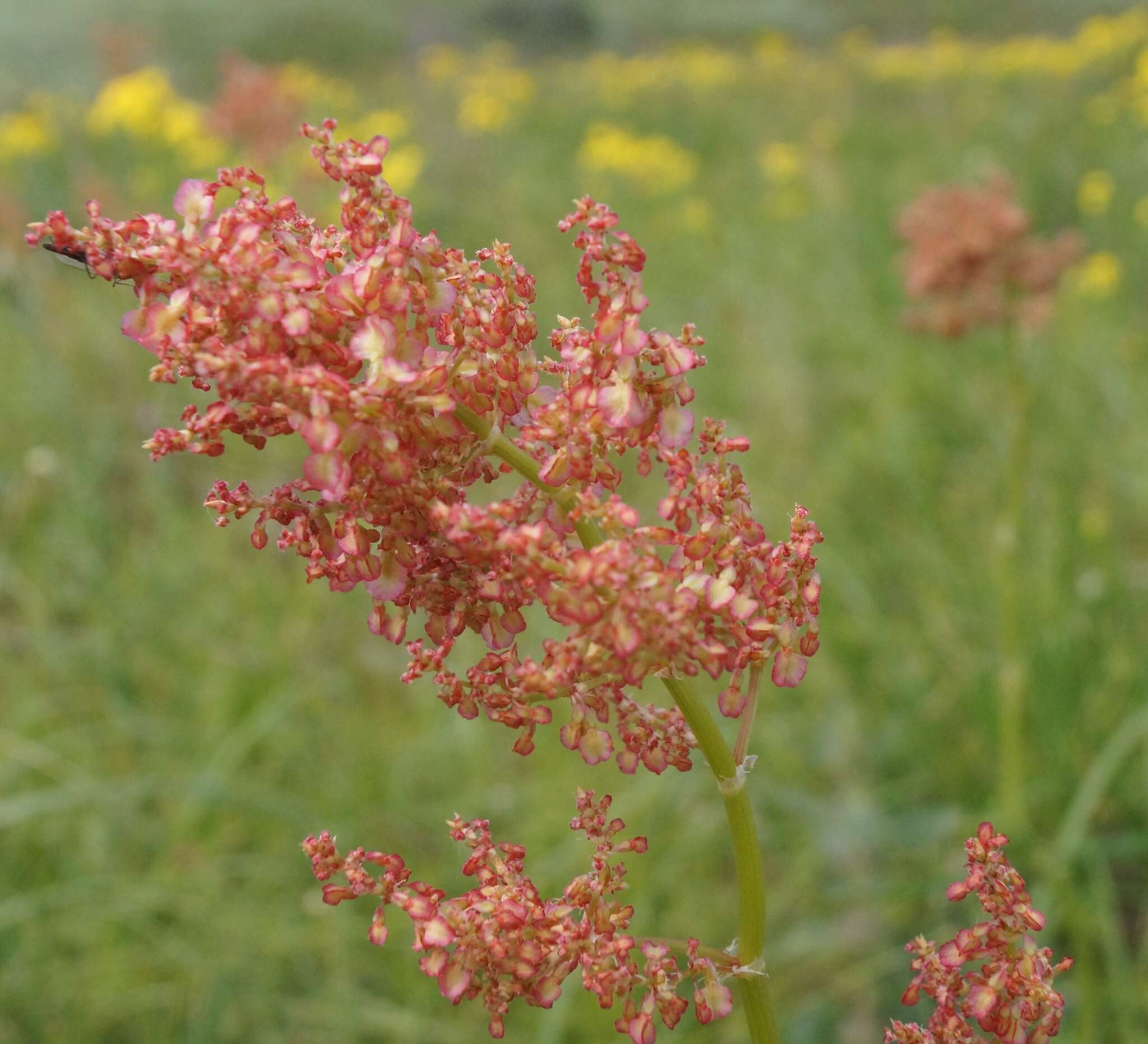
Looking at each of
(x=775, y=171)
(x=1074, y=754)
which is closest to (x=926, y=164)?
(x=775, y=171)

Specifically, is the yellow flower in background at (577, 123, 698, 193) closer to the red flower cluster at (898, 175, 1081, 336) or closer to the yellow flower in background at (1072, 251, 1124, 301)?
→ the yellow flower in background at (1072, 251, 1124, 301)

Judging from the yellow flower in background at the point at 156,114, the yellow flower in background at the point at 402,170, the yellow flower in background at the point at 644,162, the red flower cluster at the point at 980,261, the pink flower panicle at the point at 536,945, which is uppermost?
the yellow flower in background at the point at 644,162

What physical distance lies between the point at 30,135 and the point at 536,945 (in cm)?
693

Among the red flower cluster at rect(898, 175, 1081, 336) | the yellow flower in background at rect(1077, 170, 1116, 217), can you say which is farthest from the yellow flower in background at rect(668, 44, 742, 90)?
the red flower cluster at rect(898, 175, 1081, 336)

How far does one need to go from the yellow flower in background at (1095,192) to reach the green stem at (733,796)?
16.6 feet

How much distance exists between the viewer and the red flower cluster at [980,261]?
2.69 metres

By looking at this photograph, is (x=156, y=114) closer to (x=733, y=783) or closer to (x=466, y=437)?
(x=466, y=437)

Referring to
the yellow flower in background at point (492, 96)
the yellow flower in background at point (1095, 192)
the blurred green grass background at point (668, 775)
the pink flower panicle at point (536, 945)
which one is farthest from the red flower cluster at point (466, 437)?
the yellow flower in background at point (492, 96)

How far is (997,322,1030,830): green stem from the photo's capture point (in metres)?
2.27

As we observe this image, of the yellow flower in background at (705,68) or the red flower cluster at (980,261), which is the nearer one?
the red flower cluster at (980,261)

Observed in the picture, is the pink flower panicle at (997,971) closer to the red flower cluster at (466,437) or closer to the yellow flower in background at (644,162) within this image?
the red flower cluster at (466,437)

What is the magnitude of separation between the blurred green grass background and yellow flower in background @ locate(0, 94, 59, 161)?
4 cm

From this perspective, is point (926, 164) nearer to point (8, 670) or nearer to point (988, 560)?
point (988, 560)

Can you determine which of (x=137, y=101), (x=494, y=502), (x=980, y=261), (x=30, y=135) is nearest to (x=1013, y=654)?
(x=980, y=261)
